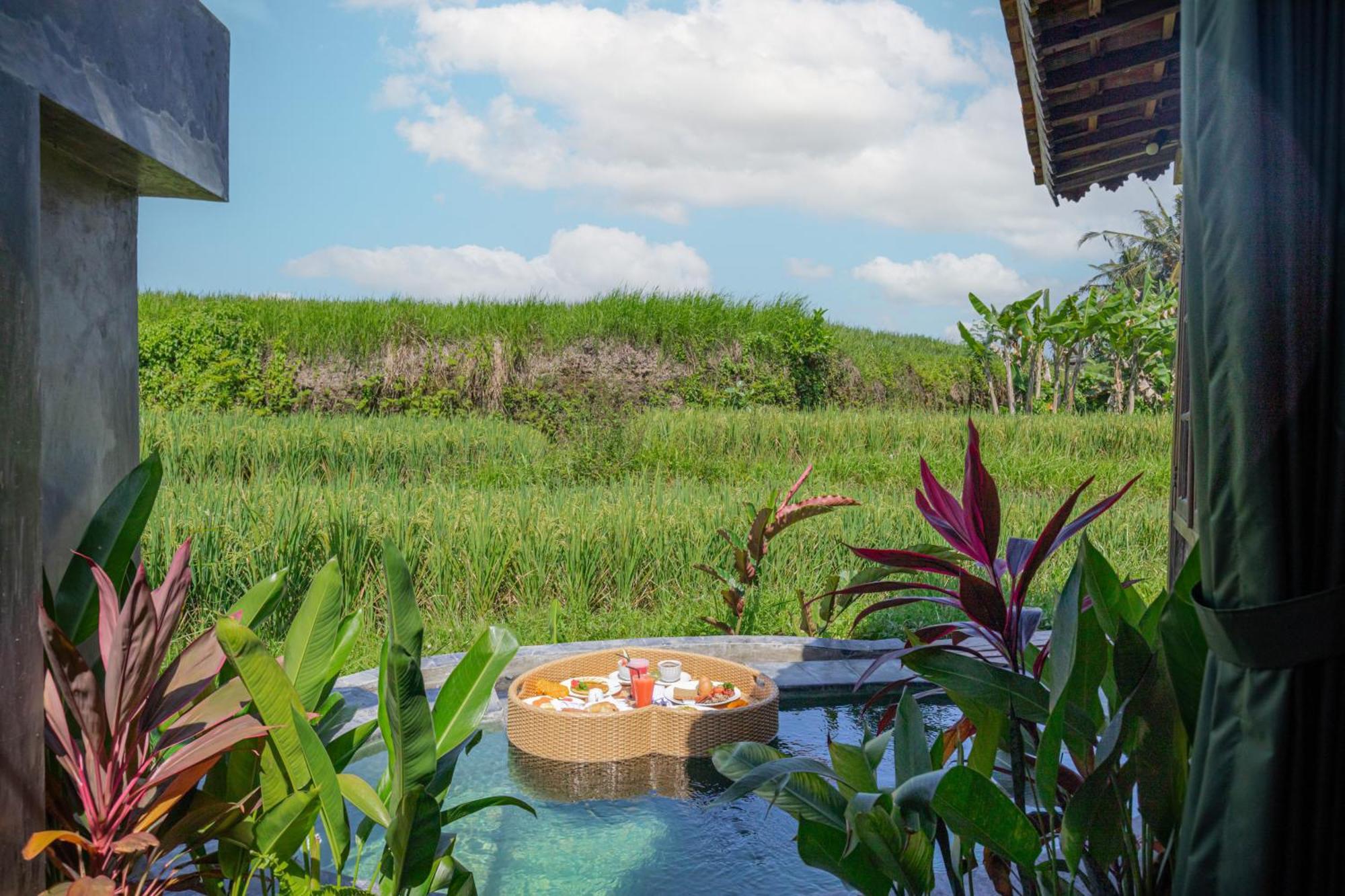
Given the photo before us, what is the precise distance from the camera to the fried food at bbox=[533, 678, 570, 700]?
133 inches

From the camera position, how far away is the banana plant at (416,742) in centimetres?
141

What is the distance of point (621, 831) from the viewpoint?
261cm

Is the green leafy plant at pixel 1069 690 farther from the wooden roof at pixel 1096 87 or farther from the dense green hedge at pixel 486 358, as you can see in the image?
the dense green hedge at pixel 486 358

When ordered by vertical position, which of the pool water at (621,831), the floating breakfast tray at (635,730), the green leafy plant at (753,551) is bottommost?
the pool water at (621,831)

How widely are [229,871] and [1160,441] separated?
40.9ft

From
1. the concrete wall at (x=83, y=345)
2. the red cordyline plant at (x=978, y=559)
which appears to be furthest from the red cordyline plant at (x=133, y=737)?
the red cordyline plant at (x=978, y=559)

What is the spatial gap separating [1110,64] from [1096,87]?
267 mm

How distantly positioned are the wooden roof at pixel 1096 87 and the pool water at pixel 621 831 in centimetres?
272

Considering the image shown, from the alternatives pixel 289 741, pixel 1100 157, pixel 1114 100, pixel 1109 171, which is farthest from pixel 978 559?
pixel 1109 171

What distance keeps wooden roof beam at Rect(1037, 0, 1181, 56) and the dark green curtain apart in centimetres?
275

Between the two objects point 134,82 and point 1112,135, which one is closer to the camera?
point 134,82

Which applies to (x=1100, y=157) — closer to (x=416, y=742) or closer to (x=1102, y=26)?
(x=1102, y=26)

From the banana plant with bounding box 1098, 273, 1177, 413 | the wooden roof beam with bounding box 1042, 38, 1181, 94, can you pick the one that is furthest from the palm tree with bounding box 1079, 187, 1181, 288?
the wooden roof beam with bounding box 1042, 38, 1181, 94

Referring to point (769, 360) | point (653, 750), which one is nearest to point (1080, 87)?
point (653, 750)
